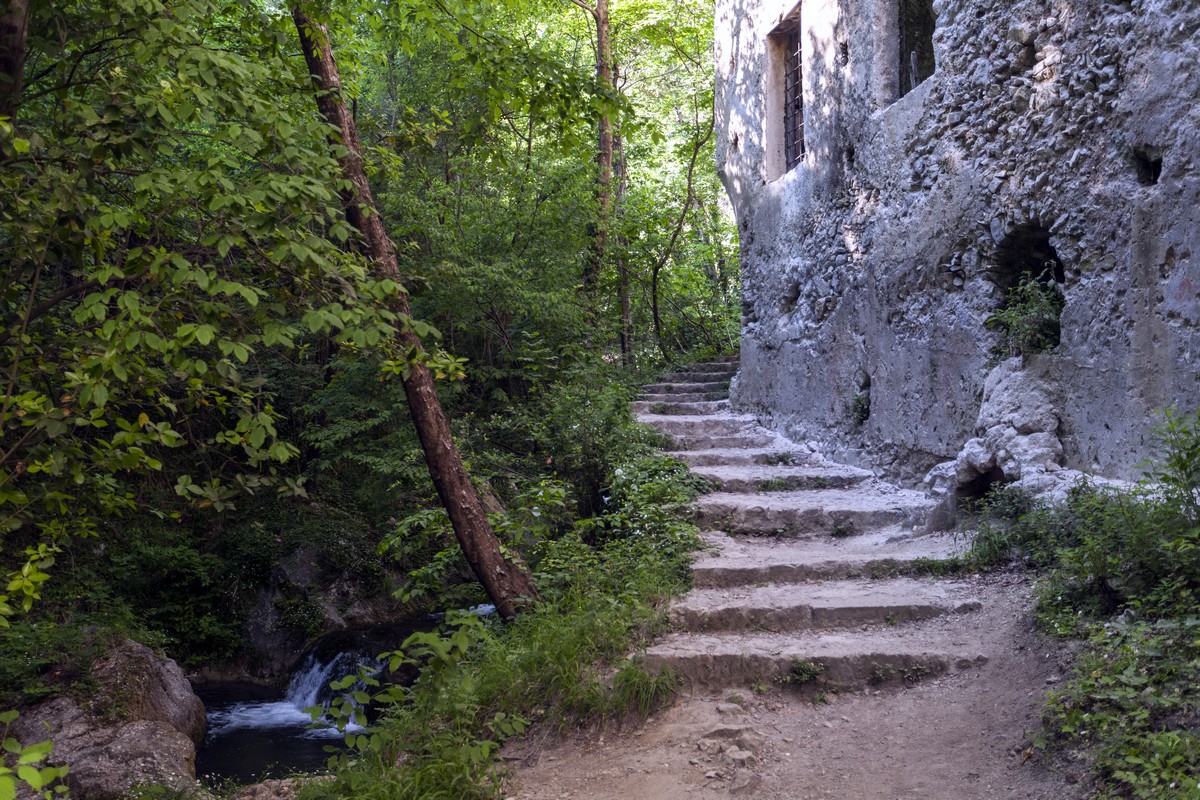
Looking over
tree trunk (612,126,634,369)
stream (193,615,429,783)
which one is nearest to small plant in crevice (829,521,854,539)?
stream (193,615,429,783)

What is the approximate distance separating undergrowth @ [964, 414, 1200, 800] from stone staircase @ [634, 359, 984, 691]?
61 cm

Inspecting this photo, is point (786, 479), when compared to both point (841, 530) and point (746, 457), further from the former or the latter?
point (841, 530)

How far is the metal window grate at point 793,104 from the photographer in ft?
31.1

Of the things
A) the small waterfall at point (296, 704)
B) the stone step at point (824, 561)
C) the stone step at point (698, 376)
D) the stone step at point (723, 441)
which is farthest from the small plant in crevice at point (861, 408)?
the small waterfall at point (296, 704)

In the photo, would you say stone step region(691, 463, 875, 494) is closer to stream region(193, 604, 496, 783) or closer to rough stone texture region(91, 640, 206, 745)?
stream region(193, 604, 496, 783)

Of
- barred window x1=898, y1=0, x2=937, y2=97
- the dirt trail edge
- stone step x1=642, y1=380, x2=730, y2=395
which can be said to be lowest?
the dirt trail edge

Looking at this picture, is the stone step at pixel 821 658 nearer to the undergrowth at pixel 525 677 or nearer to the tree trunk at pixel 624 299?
the undergrowth at pixel 525 677

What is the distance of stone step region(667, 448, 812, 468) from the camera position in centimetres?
829

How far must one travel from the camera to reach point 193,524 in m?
10.5

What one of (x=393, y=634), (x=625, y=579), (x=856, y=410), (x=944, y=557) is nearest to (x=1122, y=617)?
(x=944, y=557)

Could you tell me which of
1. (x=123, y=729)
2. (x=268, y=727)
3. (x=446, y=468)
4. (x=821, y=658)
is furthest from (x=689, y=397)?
(x=123, y=729)

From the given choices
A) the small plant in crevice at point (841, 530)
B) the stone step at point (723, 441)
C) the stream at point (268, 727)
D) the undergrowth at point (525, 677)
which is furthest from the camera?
the stone step at point (723, 441)

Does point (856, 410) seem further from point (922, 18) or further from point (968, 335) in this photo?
point (922, 18)

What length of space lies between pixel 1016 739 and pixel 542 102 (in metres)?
4.61
